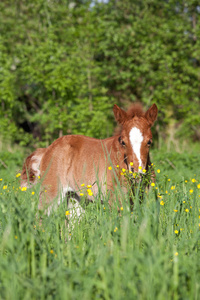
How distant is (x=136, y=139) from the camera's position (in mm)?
3850

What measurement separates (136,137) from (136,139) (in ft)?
0.07

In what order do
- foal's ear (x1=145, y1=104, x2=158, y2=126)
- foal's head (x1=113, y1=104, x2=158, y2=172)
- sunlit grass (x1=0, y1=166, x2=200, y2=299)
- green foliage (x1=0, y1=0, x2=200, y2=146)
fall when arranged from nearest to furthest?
sunlit grass (x1=0, y1=166, x2=200, y2=299), foal's head (x1=113, y1=104, x2=158, y2=172), foal's ear (x1=145, y1=104, x2=158, y2=126), green foliage (x1=0, y1=0, x2=200, y2=146)

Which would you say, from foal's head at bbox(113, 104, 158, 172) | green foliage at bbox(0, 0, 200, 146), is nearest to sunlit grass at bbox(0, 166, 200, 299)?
foal's head at bbox(113, 104, 158, 172)

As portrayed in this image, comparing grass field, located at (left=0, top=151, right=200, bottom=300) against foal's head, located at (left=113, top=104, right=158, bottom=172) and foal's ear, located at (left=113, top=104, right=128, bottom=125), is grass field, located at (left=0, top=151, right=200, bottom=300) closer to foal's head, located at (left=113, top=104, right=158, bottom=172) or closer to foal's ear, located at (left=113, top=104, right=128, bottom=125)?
foal's head, located at (left=113, top=104, right=158, bottom=172)

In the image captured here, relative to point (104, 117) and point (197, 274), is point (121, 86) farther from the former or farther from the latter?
point (197, 274)

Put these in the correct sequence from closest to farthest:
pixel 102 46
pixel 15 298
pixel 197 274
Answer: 1. pixel 15 298
2. pixel 197 274
3. pixel 102 46

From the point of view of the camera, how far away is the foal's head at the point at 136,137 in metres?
3.80

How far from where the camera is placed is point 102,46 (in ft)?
36.4

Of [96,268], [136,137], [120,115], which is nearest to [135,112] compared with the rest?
[120,115]

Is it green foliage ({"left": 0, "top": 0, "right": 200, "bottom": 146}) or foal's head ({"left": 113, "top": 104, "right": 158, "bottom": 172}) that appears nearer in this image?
foal's head ({"left": 113, "top": 104, "right": 158, "bottom": 172})

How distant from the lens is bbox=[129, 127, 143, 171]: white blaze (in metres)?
3.81

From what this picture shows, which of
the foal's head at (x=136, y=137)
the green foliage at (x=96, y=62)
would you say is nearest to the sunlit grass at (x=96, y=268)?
the foal's head at (x=136, y=137)

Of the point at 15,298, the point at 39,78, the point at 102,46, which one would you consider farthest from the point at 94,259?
the point at 102,46

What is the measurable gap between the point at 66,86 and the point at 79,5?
3.54 metres
